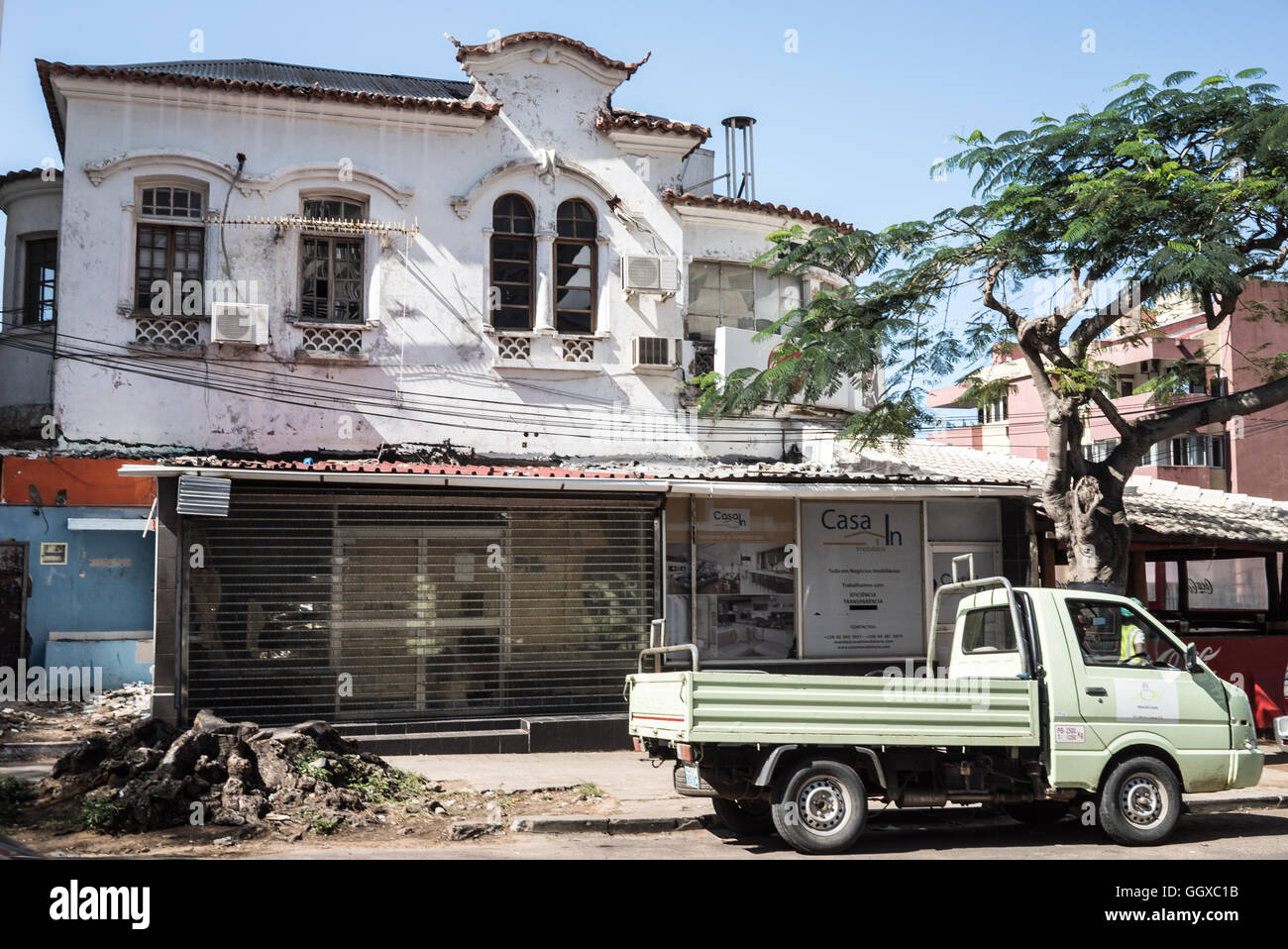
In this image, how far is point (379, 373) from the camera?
18.8m

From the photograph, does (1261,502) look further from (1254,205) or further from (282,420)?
(282,420)

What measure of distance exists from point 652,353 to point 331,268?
5288 millimetres

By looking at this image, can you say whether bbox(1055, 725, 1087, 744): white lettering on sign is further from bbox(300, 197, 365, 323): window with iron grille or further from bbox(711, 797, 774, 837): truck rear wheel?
bbox(300, 197, 365, 323): window with iron grille

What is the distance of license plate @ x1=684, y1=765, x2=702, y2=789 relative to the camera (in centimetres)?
932

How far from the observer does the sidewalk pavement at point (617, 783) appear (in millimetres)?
10500

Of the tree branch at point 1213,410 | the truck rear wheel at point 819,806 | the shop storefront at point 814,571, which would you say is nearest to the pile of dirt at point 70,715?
the shop storefront at point 814,571

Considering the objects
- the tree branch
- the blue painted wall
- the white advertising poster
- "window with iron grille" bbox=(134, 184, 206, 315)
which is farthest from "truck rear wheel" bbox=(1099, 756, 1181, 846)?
"window with iron grille" bbox=(134, 184, 206, 315)

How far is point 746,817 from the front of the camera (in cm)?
1005

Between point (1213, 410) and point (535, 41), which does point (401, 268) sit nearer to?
point (535, 41)

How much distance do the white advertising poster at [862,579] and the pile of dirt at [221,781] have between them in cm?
755

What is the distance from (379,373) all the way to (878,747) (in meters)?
11.7

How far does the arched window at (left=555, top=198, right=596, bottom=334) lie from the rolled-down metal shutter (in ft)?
15.9

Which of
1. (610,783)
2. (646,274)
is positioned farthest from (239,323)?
(610,783)

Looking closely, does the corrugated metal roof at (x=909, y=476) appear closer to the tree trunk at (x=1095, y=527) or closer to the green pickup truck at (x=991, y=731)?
the tree trunk at (x=1095, y=527)
